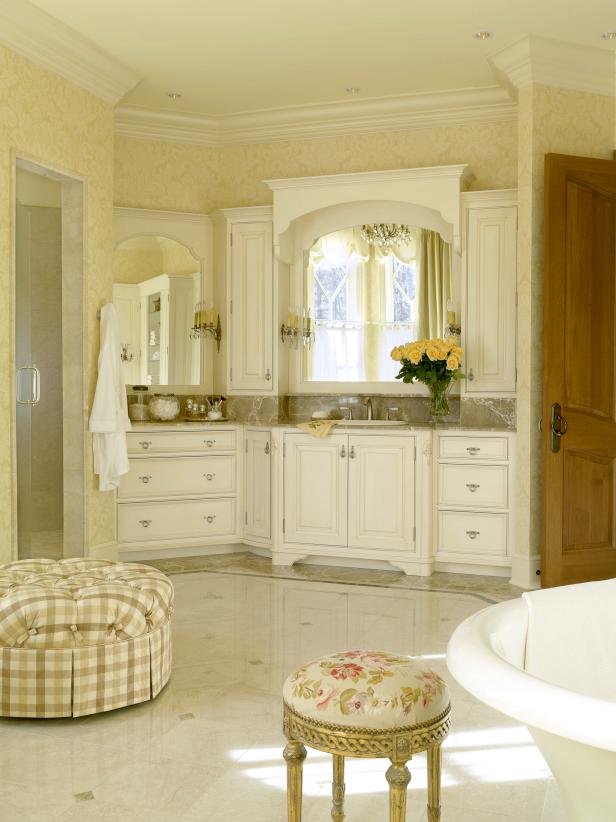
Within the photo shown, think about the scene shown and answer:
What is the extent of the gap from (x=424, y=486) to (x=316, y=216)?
2.04 metres

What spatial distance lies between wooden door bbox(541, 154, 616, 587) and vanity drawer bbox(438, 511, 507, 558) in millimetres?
398

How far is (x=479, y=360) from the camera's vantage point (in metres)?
5.28

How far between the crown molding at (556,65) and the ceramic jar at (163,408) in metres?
2.87

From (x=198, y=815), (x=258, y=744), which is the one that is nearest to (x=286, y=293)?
(x=258, y=744)

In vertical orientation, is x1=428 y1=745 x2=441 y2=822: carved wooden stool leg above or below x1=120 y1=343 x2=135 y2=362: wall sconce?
below

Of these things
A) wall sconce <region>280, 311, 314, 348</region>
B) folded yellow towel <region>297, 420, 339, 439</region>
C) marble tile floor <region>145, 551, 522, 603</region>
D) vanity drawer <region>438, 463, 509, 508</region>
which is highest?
wall sconce <region>280, 311, 314, 348</region>

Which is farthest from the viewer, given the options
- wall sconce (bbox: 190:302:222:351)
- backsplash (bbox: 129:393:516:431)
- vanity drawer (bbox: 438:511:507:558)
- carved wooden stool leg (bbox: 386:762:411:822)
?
wall sconce (bbox: 190:302:222:351)

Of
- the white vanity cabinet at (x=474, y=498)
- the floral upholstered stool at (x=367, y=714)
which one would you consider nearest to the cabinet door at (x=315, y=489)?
the white vanity cabinet at (x=474, y=498)

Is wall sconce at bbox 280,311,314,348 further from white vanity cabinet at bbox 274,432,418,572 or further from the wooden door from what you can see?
the wooden door

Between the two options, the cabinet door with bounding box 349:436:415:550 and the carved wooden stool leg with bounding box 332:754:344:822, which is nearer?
→ the carved wooden stool leg with bounding box 332:754:344:822

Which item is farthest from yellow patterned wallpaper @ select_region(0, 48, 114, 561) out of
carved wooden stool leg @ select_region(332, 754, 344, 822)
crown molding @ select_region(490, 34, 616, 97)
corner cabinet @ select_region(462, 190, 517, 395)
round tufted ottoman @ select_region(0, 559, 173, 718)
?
carved wooden stool leg @ select_region(332, 754, 344, 822)

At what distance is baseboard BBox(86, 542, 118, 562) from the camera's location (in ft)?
16.2

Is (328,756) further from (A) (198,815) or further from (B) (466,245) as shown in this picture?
(B) (466,245)

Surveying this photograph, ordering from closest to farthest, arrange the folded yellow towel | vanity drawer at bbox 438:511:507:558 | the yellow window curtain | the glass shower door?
vanity drawer at bbox 438:511:507:558 → the folded yellow towel → the yellow window curtain → the glass shower door
